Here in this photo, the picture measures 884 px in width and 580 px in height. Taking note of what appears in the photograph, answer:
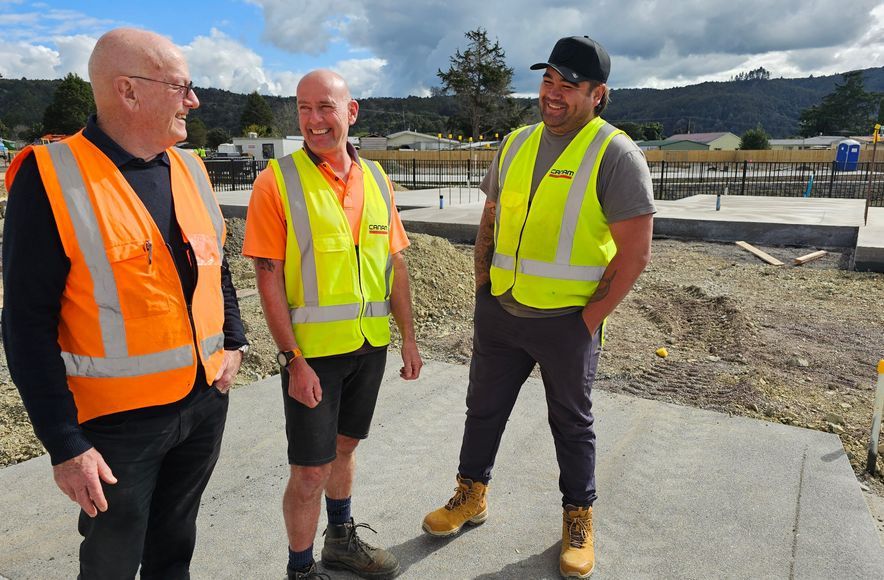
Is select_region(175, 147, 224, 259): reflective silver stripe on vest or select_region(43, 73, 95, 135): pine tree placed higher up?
select_region(43, 73, 95, 135): pine tree

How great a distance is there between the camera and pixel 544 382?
269cm

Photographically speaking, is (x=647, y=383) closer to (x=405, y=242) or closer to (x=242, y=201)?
(x=405, y=242)

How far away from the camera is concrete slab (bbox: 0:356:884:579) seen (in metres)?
2.59

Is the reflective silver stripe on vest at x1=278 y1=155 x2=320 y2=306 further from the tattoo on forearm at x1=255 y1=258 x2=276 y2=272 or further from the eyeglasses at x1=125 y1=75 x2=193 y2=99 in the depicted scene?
the eyeglasses at x1=125 y1=75 x2=193 y2=99

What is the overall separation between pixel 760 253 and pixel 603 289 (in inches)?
353

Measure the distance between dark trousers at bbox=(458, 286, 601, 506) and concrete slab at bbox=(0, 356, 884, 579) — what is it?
329 mm

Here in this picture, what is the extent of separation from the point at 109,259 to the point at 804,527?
2984 millimetres

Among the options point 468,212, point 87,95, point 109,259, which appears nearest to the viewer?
point 109,259

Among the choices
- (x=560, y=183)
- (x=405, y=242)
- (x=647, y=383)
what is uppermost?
(x=560, y=183)

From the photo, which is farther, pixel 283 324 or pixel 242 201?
pixel 242 201

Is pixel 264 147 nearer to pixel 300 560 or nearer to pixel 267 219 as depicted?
pixel 267 219

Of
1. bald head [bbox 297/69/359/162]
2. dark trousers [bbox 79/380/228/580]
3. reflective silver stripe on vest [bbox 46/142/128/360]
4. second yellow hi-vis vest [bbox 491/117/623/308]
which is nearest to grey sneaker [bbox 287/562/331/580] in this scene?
dark trousers [bbox 79/380/228/580]

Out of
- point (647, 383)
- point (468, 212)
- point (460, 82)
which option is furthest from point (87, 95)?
point (647, 383)

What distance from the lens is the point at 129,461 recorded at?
Result: 1.70 meters
